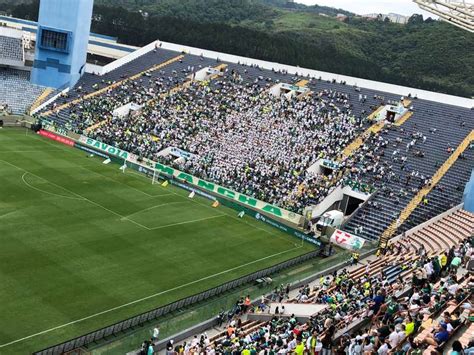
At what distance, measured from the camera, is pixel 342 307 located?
25719 millimetres

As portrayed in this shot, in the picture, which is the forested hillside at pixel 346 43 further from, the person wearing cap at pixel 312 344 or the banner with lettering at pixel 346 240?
the person wearing cap at pixel 312 344

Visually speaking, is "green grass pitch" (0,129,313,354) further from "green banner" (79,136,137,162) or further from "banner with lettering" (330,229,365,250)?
"green banner" (79,136,137,162)

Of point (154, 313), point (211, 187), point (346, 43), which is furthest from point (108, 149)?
point (346, 43)

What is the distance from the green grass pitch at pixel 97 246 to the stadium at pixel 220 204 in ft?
0.44

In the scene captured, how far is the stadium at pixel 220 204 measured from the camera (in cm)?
2384

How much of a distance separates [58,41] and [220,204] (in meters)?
37.4

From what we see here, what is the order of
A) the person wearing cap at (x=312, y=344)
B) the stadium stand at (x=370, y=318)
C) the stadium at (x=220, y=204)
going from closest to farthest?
the stadium stand at (x=370, y=318), the person wearing cap at (x=312, y=344), the stadium at (x=220, y=204)

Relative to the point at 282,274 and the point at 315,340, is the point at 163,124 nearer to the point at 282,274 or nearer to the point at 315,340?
the point at 282,274

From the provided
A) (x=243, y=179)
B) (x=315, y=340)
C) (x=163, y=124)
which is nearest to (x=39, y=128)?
(x=163, y=124)

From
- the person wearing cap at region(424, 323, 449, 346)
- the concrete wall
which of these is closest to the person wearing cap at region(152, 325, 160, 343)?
the person wearing cap at region(424, 323, 449, 346)

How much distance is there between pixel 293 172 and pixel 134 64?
1417 inches

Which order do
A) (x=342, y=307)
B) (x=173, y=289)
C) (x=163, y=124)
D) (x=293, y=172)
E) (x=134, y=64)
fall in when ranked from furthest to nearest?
(x=134, y=64) → (x=163, y=124) → (x=293, y=172) → (x=173, y=289) → (x=342, y=307)

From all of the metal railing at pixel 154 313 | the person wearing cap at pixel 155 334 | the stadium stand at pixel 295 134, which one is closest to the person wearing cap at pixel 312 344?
the person wearing cap at pixel 155 334

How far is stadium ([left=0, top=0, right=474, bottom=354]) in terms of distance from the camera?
2384 cm
